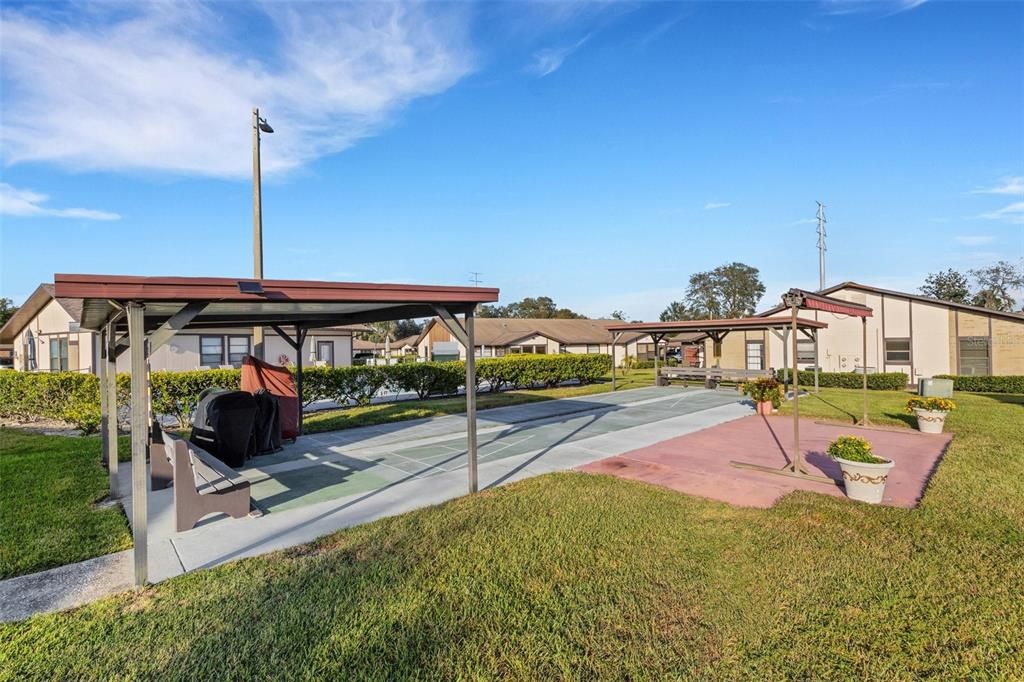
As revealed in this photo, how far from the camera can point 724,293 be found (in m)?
76.8

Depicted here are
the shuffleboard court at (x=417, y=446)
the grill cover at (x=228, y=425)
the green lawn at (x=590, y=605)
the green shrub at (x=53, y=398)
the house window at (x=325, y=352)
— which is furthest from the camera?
the house window at (x=325, y=352)

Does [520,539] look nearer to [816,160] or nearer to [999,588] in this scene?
[999,588]

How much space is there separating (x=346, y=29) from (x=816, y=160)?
45.4ft

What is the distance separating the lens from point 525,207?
23156 millimetres

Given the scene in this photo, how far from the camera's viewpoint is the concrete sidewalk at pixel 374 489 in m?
4.03

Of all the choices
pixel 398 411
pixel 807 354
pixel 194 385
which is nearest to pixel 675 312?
pixel 807 354

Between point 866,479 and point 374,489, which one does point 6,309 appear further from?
point 866,479

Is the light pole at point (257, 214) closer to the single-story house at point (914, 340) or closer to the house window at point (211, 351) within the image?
the house window at point (211, 351)

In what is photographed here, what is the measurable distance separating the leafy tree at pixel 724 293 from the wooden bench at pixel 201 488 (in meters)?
76.1

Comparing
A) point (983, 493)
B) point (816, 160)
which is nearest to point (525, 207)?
point (816, 160)

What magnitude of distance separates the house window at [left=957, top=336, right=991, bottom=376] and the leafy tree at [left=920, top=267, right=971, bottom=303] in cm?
3624

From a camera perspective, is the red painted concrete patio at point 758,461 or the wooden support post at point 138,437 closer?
the wooden support post at point 138,437

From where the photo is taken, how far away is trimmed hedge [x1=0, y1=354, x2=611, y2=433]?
11414mm

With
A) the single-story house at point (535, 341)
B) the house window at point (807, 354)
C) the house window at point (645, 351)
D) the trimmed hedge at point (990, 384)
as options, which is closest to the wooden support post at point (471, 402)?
the house window at point (807, 354)
